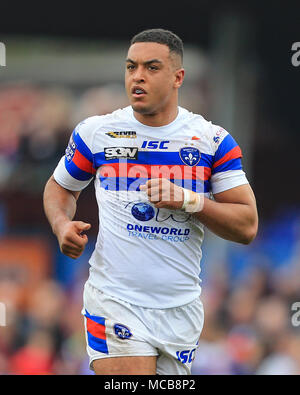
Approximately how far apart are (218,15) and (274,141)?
3341 millimetres

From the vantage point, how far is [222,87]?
17375 millimetres

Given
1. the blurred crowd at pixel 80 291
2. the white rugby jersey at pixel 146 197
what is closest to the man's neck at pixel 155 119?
the white rugby jersey at pixel 146 197

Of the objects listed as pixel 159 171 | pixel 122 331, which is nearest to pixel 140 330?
pixel 122 331

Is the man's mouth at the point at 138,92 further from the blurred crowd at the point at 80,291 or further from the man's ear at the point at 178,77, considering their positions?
the blurred crowd at the point at 80,291

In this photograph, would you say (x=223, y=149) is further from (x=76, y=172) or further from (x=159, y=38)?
(x=76, y=172)

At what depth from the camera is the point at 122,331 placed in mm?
5551

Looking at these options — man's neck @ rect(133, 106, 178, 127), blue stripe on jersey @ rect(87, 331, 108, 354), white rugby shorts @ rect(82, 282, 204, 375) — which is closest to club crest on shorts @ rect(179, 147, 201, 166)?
man's neck @ rect(133, 106, 178, 127)

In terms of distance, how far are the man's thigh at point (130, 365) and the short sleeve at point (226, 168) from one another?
3.90 ft

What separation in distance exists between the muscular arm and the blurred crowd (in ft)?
16.2

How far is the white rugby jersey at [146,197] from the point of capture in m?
5.62

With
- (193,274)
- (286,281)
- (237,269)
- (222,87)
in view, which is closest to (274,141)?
(222,87)

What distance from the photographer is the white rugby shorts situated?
555 centimetres

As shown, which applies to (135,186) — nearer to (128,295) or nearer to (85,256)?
(128,295)

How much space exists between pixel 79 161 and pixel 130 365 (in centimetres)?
139
